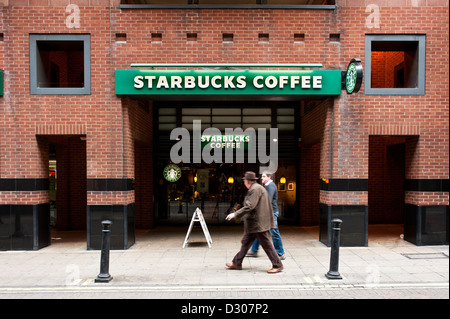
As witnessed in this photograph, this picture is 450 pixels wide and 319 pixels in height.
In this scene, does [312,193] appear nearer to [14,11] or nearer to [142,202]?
[142,202]

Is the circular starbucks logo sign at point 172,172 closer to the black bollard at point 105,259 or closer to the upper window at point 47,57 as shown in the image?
the upper window at point 47,57

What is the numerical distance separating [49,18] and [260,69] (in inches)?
215

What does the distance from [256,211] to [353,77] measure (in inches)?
159

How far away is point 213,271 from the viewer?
21.5ft

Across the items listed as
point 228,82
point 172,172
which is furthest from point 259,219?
point 172,172

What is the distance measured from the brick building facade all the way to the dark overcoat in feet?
9.39

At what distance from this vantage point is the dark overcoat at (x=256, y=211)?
244 inches

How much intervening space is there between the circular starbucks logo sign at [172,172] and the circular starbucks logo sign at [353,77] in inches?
247

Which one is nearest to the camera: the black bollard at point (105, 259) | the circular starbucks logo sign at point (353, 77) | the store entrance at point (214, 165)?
the black bollard at point (105, 259)

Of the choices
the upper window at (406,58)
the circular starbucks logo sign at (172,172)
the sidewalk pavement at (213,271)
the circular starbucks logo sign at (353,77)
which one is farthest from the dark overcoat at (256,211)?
the circular starbucks logo sign at (172,172)

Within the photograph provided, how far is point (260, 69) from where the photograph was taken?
27.7 ft

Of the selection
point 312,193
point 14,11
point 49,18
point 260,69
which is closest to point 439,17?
point 260,69

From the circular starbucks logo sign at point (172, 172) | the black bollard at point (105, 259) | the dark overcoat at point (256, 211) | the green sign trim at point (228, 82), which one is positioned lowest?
the black bollard at point (105, 259)

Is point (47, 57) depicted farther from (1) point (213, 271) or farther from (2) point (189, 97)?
(1) point (213, 271)
